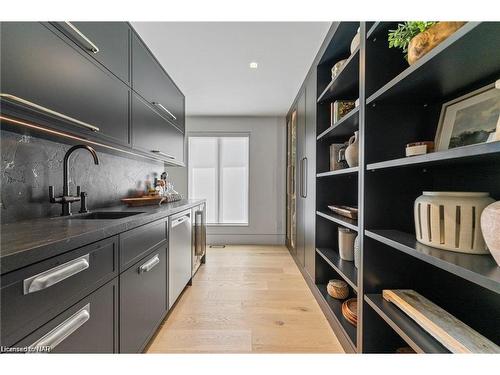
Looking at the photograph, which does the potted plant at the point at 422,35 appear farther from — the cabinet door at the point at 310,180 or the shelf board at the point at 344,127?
the cabinet door at the point at 310,180

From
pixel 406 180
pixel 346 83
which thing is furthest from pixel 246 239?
pixel 406 180

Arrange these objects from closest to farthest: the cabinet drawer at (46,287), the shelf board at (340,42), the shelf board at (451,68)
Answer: the cabinet drawer at (46,287), the shelf board at (451,68), the shelf board at (340,42)

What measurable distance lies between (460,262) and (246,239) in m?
3.63

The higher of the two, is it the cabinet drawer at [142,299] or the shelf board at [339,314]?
the cabinet drawer at [142,299]

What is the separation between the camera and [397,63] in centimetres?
121

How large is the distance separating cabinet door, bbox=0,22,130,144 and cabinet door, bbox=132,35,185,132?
0.38 meters

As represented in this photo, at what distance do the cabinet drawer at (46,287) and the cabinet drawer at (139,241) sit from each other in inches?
6.3

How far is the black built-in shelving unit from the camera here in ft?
2.75

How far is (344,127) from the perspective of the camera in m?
1.78

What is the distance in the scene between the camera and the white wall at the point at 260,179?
4180 mm

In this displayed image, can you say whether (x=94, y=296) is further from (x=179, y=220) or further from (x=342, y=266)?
(x=342, y=266)

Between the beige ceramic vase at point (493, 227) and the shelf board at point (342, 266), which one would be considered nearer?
the beige ceramic vase at point (493, 227)

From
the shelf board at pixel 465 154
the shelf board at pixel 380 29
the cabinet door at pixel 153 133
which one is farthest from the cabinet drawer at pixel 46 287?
the shelf board at pixel 380 29

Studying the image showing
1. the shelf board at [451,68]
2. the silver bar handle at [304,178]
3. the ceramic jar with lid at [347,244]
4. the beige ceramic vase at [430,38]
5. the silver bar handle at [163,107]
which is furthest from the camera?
the silver bar handle at [304,178]
